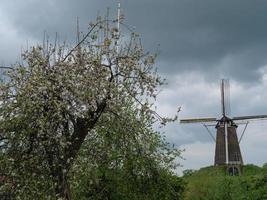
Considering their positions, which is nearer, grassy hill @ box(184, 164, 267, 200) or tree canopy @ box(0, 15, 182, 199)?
tree canopy @ box(0, 15, 182, 199)

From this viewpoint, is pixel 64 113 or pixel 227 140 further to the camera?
pixel 227 140

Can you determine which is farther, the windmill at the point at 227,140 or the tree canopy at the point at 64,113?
the windmill at the point at 227,140

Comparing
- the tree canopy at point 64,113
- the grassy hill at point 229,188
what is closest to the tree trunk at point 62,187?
the tree canopy at point 64,113

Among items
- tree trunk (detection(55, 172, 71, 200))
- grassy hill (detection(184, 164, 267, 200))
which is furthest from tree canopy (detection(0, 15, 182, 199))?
grassy hill (detection(184, 164, 267, 200))

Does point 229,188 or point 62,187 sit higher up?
point 229,188

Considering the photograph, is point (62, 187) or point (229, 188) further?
point (229, 188)

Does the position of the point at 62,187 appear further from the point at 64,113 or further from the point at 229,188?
the point at 229,188

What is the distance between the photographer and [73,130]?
1569cm

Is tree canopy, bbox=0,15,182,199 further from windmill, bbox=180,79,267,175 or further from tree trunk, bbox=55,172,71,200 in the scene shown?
windmill, bbox=180,79,267,175

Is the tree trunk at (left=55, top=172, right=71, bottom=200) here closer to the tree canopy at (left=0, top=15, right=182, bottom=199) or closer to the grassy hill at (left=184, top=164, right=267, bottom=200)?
the tree canopy at (left=0, top=15, right=182, bottom=199)

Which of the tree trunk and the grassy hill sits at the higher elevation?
the grassy hill

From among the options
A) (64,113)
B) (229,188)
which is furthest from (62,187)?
(229,188)

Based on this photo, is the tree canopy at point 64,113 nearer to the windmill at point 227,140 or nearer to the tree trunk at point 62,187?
the tree trunk at point 62,187

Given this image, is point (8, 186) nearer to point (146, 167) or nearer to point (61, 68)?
point (61, 68)
